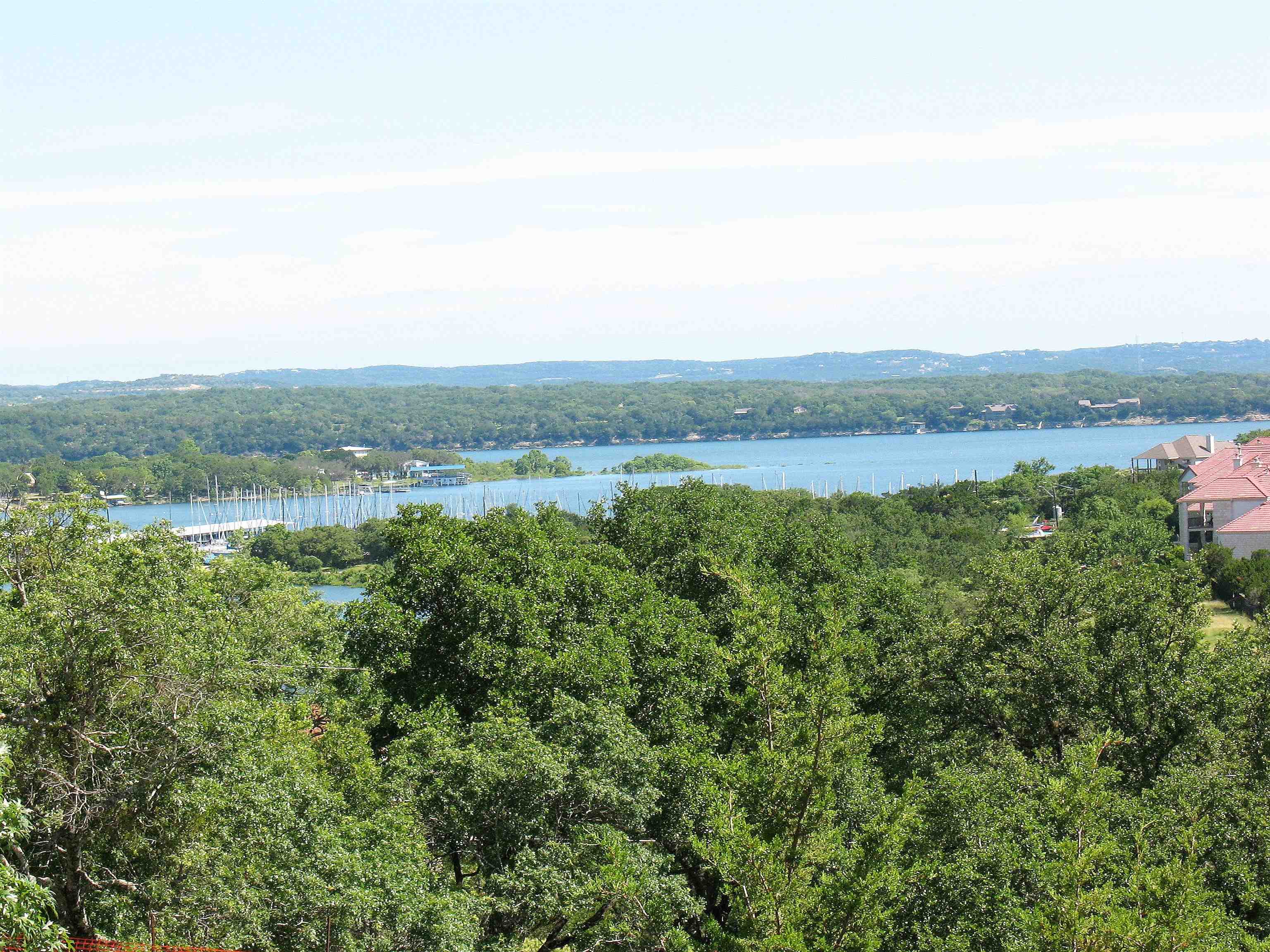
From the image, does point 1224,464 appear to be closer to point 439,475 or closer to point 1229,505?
point 1229,505

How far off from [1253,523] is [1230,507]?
335 cm

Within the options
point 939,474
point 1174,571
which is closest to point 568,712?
point 1174,571

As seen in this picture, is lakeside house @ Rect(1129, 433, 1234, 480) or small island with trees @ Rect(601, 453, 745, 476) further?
small island with trees @ Rect(601, 453, 745, 476)

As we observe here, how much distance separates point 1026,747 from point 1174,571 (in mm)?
3204

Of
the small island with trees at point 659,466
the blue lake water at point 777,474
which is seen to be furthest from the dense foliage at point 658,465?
the blue lake water at point 777,474

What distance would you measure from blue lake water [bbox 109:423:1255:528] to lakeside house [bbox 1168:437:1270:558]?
3039cm

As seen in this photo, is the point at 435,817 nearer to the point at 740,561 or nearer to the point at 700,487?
the point at 740,561

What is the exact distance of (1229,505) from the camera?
54.5m

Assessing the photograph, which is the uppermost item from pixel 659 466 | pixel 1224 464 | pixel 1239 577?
pixel 1224 464

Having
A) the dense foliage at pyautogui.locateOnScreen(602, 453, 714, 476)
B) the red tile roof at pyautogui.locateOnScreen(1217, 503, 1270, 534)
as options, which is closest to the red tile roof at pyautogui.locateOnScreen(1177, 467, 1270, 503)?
the red tile roof at pyautogui.locateOnScreen(1217, 503, 1270, 534)

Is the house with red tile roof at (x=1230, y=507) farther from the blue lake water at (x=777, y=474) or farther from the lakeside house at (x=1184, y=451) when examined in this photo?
the blue lake water at (x=777, y=474)

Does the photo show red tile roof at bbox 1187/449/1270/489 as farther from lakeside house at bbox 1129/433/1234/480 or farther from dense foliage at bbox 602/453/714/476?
dense foliage at bbox 602/453/714/476

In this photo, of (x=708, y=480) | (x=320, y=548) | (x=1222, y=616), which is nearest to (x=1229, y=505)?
(x=1222, y=616)

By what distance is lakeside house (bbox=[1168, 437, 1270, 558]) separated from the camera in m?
51.0
